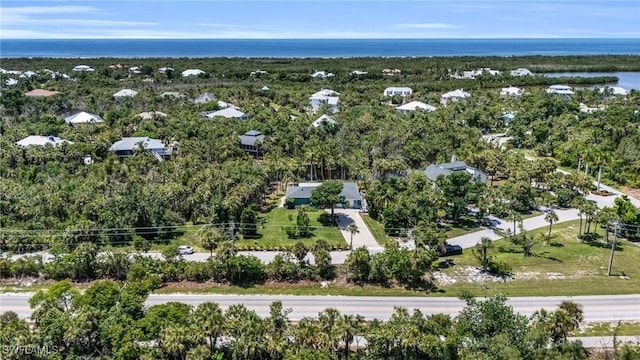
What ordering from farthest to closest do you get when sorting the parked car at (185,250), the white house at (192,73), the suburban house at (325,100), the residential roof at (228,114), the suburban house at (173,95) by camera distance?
the white house at (192,73) < the suburban house at (173,95) < the suburban house at (325,100) < the residential roof at (228,114) < the parked car at (185,250)

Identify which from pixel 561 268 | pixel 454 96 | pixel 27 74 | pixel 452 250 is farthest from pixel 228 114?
pixel 27 74

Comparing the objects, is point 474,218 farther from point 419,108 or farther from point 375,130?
point 419,108

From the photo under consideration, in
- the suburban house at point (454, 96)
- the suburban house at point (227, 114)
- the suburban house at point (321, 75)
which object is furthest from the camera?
the suburban house at point (321, 75)

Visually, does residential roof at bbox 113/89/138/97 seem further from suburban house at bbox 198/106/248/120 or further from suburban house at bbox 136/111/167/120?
suburban house at bbox 198/106/248/120

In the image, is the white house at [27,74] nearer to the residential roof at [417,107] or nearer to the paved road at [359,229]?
the residential roof at [417,107]

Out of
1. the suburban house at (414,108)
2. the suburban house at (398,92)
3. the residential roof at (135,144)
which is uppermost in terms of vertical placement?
the suburban house at (398,92)

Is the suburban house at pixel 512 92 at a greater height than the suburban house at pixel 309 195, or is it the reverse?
the suburban house at pixel 512 92

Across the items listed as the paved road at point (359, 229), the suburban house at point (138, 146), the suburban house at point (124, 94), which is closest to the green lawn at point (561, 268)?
the paved road at point (359, 229)

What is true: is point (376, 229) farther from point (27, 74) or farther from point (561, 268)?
point (27, 74)
